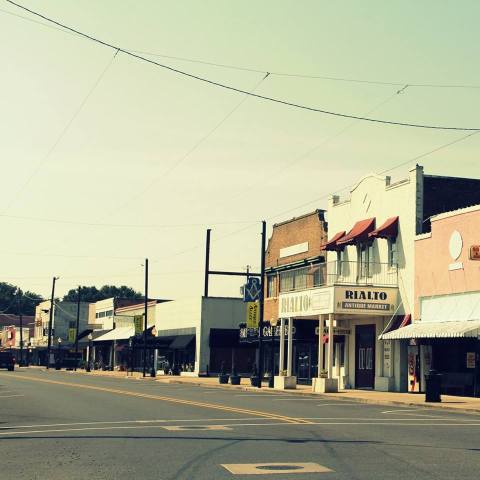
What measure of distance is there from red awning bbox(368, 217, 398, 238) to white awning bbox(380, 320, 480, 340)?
4744 mm

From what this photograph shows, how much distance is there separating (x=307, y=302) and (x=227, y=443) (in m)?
30.8

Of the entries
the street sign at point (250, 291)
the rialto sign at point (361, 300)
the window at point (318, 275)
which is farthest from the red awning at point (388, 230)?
the street sign at point (250, 291)

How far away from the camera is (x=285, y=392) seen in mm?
42656

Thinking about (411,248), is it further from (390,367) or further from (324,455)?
(324,455)

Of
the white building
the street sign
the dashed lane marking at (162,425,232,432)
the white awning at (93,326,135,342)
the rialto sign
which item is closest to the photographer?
the dashed lane marking at (162,425,232,432)

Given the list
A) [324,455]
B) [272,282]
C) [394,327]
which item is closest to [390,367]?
[394,327]

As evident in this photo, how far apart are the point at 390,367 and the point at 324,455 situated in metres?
30.5

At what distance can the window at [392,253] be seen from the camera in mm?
43812

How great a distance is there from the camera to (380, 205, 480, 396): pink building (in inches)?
1460

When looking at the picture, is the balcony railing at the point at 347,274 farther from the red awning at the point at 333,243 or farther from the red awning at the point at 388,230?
the red awning at the point at 388,230

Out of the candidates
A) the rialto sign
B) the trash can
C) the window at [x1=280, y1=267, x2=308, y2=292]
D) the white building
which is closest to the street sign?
the window at [x1=280, y1=267, x2=308, y2=292]

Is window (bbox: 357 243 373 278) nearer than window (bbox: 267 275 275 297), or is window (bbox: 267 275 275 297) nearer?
window (bbox: 357 243 373 278)

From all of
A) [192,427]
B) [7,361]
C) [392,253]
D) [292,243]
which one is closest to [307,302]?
[392,253]

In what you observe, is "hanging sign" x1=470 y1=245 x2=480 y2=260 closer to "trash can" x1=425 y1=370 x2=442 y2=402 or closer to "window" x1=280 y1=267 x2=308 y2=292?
"trash can" x1=425 y1=370 x2=442 y2=402
